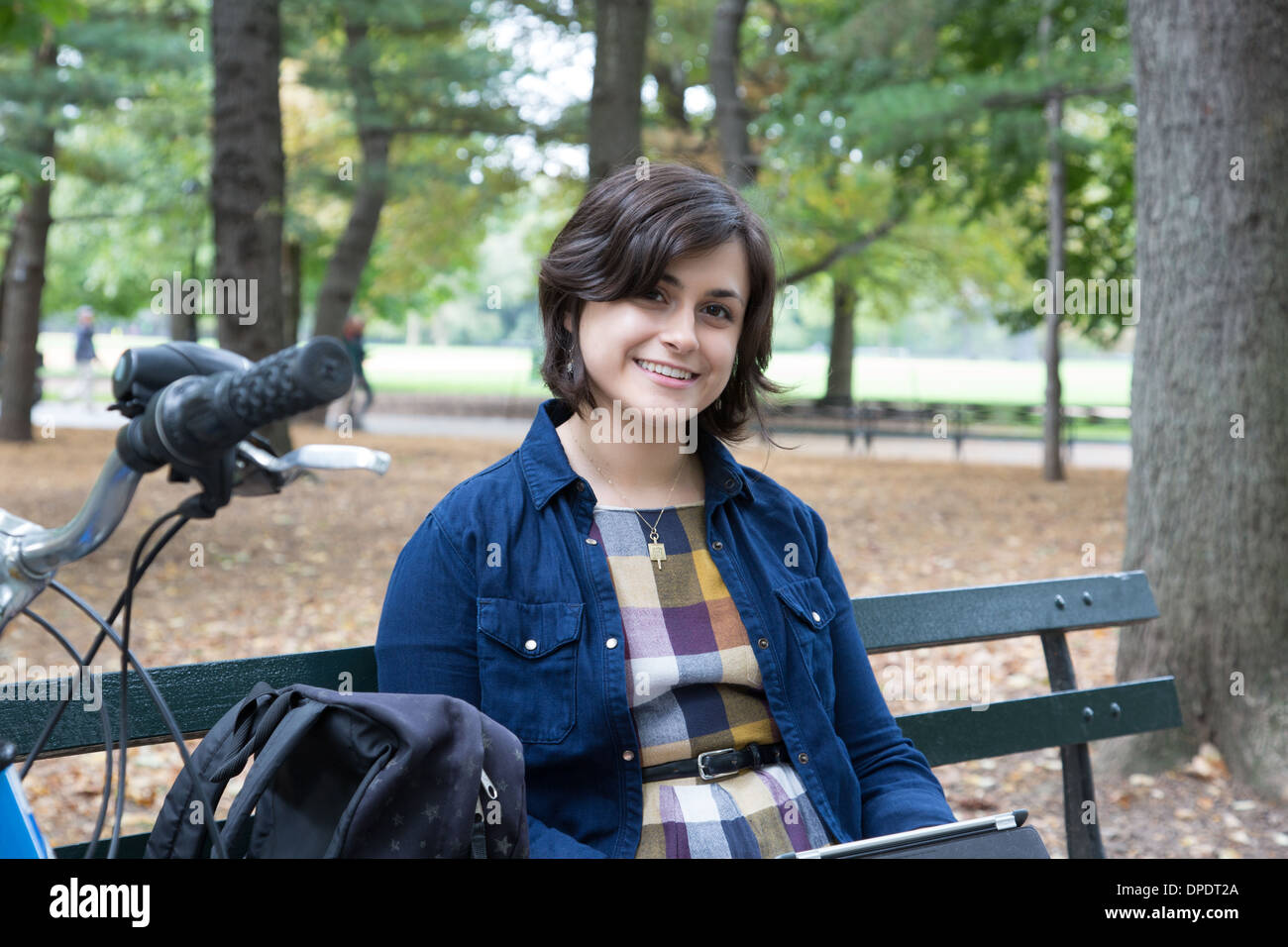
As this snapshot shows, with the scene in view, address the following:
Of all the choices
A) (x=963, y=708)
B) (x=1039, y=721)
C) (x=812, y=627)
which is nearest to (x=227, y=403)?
(x=812, y=627)

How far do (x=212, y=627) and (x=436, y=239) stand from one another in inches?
791

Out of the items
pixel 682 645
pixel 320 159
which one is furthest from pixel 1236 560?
pixel 320 159

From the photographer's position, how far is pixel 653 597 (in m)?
2.25

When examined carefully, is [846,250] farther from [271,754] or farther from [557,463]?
[271,754]

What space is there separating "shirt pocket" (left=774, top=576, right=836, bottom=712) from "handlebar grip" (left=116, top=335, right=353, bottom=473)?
1.31 metres

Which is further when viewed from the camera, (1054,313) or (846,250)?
(846,250)

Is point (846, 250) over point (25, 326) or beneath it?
over

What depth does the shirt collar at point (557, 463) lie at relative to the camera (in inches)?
90.0

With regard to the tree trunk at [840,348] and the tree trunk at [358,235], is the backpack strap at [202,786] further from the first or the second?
the tree trunk at [840,348]

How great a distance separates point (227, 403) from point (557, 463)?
3.91 ft

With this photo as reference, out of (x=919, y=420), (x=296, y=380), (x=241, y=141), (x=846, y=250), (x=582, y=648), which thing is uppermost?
(x=241, y=141)

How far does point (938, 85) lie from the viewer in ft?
38.2

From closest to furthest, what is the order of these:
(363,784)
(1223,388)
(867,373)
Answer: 1. (363,784)
2. (1223,388)
3. (867,373)

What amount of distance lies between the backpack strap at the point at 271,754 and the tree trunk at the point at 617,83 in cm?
1044
